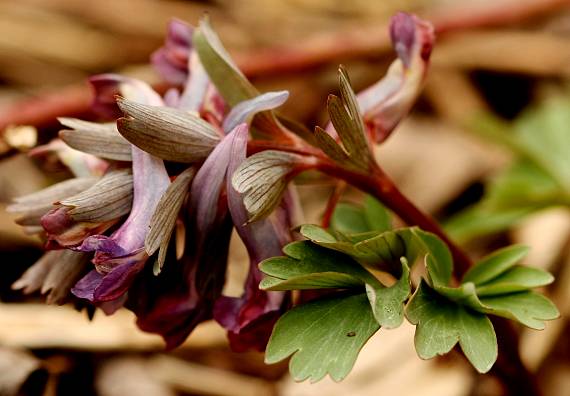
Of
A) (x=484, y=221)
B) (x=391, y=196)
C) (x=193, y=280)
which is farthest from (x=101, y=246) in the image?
(x=484, y=221)

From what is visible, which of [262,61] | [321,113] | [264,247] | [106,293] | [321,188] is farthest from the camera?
[321,113]

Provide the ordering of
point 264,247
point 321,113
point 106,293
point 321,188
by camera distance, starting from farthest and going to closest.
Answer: point 321,113
point 321,188
point 264,247
point 106,293

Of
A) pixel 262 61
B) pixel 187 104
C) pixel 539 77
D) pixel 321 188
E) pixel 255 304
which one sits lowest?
pixel 321 188

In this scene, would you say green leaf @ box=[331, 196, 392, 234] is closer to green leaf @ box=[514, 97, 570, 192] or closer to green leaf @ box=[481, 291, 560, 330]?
green leaf @ box=[481, 291, 560, 330]

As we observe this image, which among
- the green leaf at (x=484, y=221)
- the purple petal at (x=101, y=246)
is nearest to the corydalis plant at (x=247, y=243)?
the purple petal at (x=101, y=246)

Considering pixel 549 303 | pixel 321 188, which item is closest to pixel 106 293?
pixel 549 303

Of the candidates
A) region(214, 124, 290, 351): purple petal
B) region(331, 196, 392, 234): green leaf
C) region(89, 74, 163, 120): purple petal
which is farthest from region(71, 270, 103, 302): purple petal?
region(331, 196, 392, 234): green leaf

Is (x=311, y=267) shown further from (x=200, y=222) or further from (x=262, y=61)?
(x=262, y=61)

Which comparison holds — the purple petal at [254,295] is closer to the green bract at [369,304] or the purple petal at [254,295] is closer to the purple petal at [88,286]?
the green bract at [369,304]
